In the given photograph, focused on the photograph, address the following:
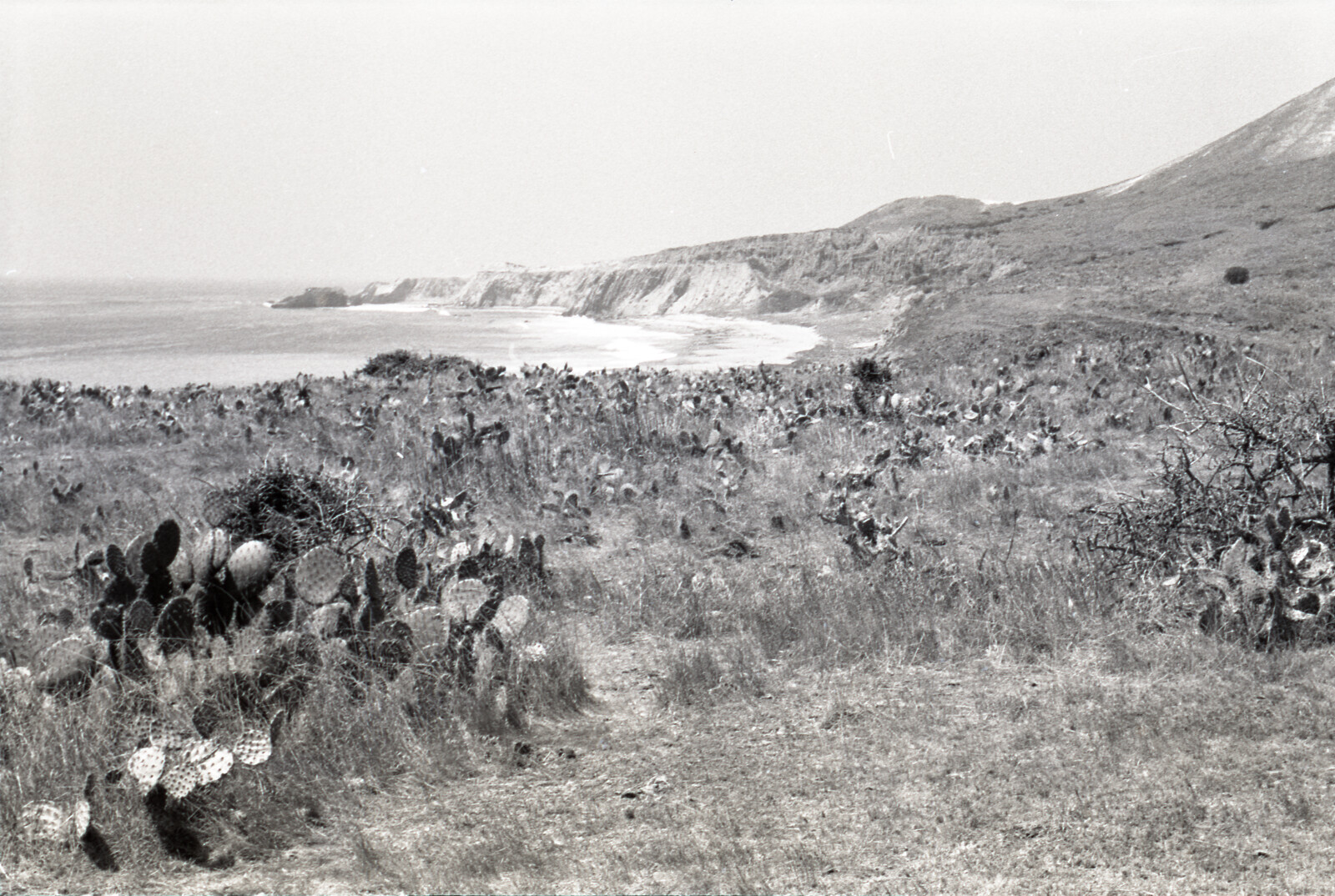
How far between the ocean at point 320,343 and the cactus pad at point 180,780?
77.8 ft

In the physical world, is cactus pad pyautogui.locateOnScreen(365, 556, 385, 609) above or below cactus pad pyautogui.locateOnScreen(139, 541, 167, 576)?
below

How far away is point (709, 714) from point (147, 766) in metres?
2.45

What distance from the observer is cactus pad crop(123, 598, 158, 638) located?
5.09 meters

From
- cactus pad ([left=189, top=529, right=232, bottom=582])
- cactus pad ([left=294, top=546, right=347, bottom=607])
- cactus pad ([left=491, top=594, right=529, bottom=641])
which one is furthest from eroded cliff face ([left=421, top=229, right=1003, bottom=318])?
cactus pad ([left=189, top=529, right=232, bottom=582])

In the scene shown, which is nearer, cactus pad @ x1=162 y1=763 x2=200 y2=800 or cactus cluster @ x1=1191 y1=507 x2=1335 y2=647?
cactus pad @ x1=162 y1=763 x2=200 y2=800

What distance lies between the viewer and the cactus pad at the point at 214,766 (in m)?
3.92

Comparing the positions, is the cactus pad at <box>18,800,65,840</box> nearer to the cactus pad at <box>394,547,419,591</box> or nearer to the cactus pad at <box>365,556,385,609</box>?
the cactus pad at <box>365,556,385,609</box>

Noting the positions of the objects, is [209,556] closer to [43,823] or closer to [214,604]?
[214,604]

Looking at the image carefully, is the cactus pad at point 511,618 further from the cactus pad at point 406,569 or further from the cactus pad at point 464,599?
the cactus pad at point 406,569

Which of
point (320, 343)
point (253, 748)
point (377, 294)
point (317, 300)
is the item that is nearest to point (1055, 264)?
point (320, 343)

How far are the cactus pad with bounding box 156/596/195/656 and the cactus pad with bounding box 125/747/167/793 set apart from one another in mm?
1210

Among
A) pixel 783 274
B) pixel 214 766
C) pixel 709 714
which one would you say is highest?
pixel 783 274

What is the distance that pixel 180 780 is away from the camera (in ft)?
12.8

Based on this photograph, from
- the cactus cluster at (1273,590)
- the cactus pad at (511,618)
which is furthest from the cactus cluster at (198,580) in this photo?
the cactus cluster at (1273,590)
